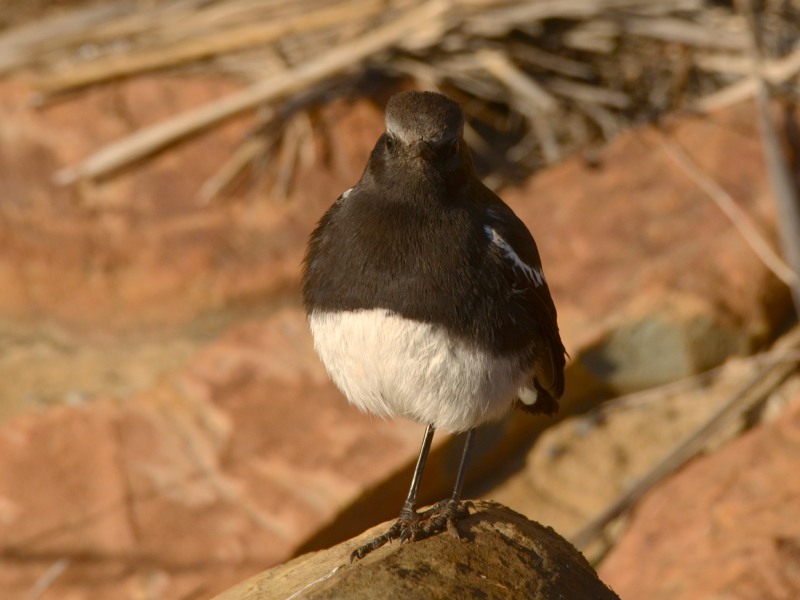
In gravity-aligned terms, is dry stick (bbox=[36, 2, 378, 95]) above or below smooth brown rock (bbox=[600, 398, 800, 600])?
above

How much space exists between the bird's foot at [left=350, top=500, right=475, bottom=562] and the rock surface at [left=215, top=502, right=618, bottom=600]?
0.12 feet

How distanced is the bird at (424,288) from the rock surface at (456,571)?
99mm

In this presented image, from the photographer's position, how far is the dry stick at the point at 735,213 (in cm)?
740

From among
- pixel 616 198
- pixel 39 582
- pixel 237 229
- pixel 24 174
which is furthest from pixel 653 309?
pixel 24 174

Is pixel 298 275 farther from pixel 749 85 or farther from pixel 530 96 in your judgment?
pixel 749 85

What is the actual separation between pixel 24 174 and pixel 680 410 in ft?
15.8

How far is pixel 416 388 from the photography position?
4434 mm

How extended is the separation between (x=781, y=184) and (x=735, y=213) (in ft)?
1.07

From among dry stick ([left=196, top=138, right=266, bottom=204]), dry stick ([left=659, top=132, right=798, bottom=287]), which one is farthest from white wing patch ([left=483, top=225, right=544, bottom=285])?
dry stick ([left=196, top=138, right=266, bottom=204])

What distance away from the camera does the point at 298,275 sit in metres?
8.48

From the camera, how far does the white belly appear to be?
4324mm

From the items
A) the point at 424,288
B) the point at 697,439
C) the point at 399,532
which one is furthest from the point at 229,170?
the point at 399,532

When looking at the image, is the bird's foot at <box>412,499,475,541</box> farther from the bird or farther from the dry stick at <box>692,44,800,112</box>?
the dry stick at <box>692,44,800,112</box>

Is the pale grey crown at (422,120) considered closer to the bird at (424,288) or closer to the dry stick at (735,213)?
the bird at (424,288)
